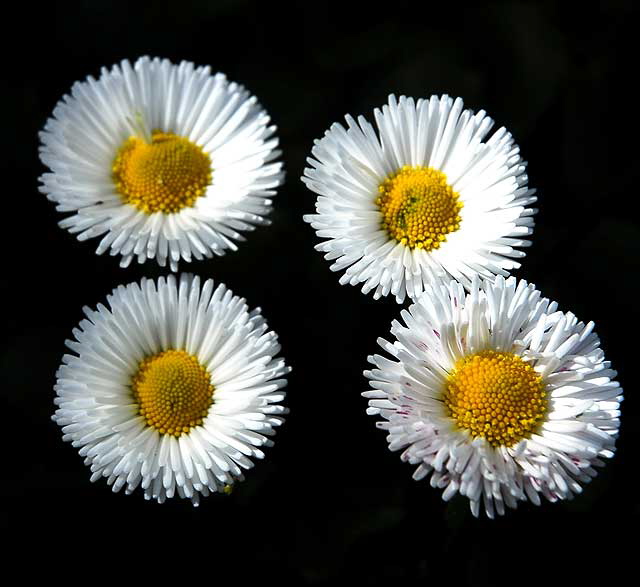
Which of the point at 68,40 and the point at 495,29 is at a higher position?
the point at 495,29

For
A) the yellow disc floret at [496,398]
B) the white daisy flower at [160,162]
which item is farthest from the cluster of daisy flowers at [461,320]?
the white daisy flower at [160,162]

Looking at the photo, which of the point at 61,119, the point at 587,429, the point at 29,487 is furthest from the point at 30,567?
the point at 587,429

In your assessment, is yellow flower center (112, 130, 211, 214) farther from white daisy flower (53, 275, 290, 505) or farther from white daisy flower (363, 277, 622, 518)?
white daisy flower (363, 277, 622, 518)

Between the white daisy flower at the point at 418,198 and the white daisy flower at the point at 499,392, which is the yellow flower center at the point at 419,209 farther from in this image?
the white daisy flower at the point at 499,392

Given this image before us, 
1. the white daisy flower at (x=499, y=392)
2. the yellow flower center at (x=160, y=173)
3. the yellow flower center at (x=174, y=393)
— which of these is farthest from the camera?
the yellow flower center at (x=160, y=173)

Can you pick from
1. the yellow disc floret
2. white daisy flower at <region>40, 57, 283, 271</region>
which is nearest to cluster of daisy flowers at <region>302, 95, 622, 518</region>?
the yellow disc floret

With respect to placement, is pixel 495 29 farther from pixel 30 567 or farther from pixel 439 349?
pixel 30 567
